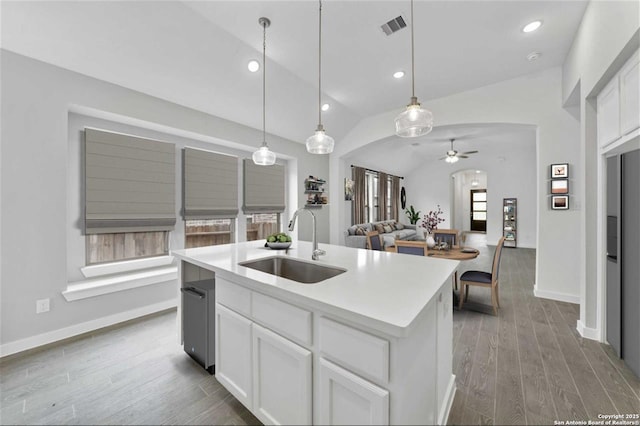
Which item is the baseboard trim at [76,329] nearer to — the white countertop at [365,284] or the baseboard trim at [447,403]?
the white countertop at [365,284]

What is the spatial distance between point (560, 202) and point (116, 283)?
581cm

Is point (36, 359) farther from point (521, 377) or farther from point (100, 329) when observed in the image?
point (521, 377)

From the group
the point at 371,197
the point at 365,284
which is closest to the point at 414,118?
the point at 365,284

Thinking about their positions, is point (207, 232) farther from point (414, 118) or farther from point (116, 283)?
point (414, 118)

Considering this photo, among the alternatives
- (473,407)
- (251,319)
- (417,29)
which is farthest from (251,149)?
(473,407)

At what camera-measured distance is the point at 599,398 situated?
179 cm

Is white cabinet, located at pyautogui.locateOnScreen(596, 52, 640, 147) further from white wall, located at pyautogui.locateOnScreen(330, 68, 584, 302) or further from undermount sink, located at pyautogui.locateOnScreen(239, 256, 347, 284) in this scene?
undermount sink, located at pyautogui.locateOnScreen(239, 256, 347, 284)

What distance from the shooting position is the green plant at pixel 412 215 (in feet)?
33.3

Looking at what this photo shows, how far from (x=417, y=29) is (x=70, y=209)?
13.9 feet

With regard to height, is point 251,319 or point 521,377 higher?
point 251,319

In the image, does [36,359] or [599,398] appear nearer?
[599,398]

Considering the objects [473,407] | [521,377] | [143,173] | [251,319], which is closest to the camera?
[251,319]

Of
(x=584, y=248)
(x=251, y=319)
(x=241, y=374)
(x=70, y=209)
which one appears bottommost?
(x=241, y=374)

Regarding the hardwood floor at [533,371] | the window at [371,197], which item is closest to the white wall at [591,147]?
the hardwood floor at [533,371]
